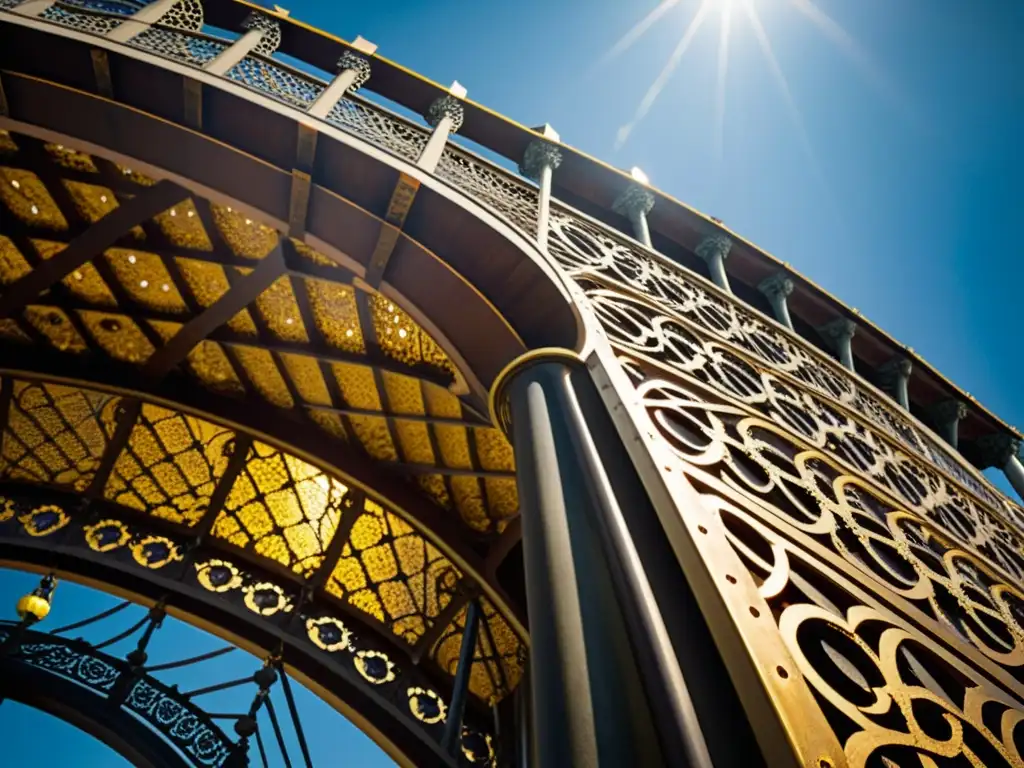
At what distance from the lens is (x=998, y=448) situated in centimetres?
775

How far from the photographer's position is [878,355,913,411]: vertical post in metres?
7.14

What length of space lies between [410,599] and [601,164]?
4.60m

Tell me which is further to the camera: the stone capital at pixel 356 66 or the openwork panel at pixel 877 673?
the stone capital at pixel 356 66

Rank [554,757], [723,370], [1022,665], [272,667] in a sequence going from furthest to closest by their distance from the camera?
[272,667], [723,370], [1022,665], [554,757]

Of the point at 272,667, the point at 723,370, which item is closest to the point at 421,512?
the point at 272,667

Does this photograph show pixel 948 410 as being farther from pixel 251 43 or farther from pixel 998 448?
pixel 251 43

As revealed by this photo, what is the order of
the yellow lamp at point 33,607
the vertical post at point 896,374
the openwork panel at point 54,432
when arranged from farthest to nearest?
1. the vertical post at point 896,374
2. the openwork panel at point 54,432
3. the yellow lamp at point 33,607

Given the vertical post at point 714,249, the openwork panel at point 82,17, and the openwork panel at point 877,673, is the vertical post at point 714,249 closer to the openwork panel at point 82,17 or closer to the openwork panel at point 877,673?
the openwork panel at point 877,673

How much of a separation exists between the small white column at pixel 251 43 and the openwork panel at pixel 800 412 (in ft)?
8.15

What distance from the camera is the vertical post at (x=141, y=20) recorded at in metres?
3.50

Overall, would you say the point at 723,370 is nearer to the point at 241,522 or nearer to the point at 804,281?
the point at 804,281

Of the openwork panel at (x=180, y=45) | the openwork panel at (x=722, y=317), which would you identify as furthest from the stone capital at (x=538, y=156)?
the openwork panel at (x=180, y=45)

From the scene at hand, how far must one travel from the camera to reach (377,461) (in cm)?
609

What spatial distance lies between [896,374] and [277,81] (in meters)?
6.93
